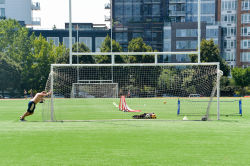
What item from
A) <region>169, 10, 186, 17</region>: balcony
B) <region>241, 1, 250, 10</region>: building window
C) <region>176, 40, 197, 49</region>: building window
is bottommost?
<region>176, 40, 197, 49</region>: building window

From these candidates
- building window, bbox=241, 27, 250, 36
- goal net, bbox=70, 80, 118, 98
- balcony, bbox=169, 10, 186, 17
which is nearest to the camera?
goal net, bbox=70, 80, 118, 98

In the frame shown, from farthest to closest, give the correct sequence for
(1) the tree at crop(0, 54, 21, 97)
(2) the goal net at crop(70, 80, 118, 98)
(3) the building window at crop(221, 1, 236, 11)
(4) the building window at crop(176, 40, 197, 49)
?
(3) the building window at crop(221, 1, 236, 11) → (4) the building window at crop(176, 40, 197, 49) → (1) the tree at crop(0, 54, 21, 97) → (2) the goal net at crop(70, 80, 118, 98)

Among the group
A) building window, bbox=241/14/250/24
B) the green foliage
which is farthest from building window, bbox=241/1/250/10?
the green foliage

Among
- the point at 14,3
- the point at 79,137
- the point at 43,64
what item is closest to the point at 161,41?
the point at 43,64

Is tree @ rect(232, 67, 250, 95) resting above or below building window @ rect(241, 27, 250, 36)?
below

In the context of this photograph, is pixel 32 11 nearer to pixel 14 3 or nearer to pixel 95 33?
pixel 14 3

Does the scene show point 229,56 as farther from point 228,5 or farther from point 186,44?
point 228,5

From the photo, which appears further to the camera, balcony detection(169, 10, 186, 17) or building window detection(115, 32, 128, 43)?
balcony detection(169, 10, 186, 17)

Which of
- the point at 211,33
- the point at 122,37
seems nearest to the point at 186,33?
the point at 211,33

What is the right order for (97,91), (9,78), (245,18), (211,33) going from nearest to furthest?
(97,91) → (9,78) → (211,33) → (245,18)

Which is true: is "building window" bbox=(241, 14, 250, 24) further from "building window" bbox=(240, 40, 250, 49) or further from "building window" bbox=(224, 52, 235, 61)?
"building window" bbox=(224, 52, 235, 61)

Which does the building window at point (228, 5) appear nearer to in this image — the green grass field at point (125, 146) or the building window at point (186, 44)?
the building window at point (186, 44)

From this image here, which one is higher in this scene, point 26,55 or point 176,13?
point 176,13

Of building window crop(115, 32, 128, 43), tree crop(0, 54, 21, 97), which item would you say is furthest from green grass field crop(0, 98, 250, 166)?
building window crop(115, 32, 128, 43)
